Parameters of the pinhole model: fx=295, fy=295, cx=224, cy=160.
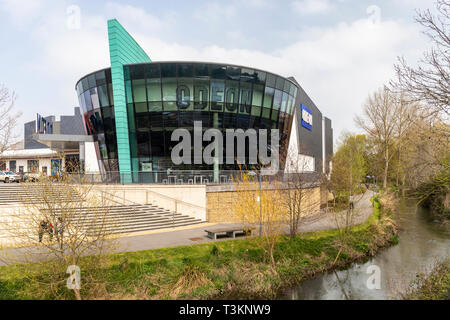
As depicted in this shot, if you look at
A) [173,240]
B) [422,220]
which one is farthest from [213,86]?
[422,220]

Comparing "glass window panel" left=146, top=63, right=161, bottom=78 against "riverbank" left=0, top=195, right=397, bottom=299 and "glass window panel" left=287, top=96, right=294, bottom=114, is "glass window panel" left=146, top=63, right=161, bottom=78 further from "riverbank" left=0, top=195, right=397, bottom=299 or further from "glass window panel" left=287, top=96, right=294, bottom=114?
"riverbank" left=0, top=195, right=397, bottom=299

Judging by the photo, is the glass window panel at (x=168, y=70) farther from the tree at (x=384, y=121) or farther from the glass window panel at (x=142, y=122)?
the tree at (x=384, y=121)

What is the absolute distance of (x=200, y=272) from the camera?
434 inches

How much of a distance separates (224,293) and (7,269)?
7303 mm

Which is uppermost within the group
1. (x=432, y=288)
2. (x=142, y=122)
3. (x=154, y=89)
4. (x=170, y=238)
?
(x=154, y=89)

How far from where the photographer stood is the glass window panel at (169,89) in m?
23.0

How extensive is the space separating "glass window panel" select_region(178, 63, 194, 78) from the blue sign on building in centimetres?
1903

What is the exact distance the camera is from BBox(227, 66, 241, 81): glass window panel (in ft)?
78.0

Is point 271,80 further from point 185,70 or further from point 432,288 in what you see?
point 432,288

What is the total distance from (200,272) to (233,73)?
1722 centimetres

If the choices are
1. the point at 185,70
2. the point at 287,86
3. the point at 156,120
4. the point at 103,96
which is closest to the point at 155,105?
the point at 156,120

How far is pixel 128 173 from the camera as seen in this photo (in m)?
21.6

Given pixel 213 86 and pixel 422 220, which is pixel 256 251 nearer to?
pixel 213 86

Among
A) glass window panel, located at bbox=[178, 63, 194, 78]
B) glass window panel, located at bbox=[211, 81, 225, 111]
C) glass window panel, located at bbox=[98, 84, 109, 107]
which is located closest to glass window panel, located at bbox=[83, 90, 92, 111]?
glass window panel, located at bbox=[98, 84, 109, 107]
